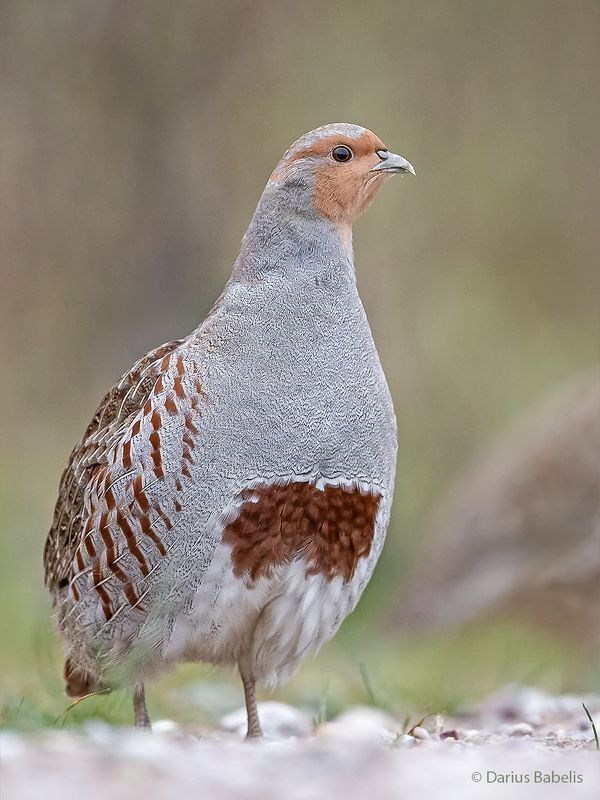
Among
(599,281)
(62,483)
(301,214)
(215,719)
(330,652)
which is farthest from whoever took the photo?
(599,281)

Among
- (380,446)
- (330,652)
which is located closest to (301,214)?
(380,446)

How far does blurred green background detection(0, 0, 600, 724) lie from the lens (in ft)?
31.1

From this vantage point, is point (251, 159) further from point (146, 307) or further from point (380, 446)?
point (380, 446)

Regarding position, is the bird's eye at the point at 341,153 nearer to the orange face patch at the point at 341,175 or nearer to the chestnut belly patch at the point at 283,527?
the orange face patch at the point at 341,175

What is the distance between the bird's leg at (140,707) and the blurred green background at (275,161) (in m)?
5.72

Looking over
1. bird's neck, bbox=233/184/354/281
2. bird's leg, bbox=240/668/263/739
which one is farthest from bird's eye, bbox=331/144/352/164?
bird's leg, bbox=240/668/263/739

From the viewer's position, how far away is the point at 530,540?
18.2 ft

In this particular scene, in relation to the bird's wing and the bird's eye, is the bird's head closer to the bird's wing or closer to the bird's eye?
the bird's eye

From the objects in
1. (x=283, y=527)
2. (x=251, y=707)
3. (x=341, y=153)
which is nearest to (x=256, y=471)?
(x=283, y=527)

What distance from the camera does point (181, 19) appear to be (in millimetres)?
9641

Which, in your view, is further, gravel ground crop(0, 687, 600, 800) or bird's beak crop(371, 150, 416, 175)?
bird's beak crop(371, 150, 416, 175)

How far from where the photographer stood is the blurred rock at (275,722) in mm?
3697

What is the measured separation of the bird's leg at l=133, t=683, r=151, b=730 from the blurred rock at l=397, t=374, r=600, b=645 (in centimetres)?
266

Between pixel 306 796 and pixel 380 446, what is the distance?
4.67 ft
